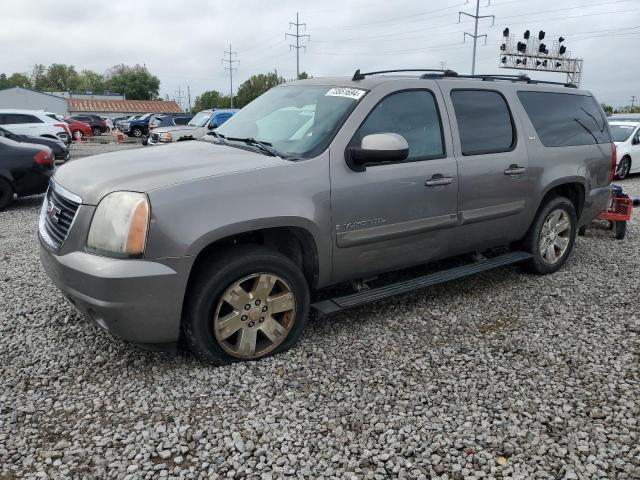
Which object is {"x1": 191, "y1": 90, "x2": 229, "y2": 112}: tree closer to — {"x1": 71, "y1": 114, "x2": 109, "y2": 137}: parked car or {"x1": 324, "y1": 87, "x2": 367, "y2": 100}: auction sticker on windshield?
{"x1": 71, "y1": 114, "x2": 109, "y2": 137}: parked car

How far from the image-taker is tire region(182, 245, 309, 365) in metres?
2.99

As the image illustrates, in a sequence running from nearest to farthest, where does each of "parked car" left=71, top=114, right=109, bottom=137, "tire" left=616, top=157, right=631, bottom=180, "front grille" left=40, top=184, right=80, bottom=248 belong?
"front grille" left=40, top=184, right=80, bottom=248 < "tire" left=616, top=157, right=631, bottom=180 < "parked car" left=71, top=114, right=109, bottom=137

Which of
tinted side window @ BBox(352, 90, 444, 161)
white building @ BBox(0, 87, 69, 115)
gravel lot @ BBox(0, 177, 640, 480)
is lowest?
gravel lot @ BBox(0, 177, 640, 480)

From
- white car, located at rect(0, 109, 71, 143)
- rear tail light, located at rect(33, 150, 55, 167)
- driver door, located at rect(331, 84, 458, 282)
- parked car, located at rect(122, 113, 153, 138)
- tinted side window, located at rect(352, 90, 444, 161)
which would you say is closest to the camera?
driver door, located at rect(331, 84, 458, 282)

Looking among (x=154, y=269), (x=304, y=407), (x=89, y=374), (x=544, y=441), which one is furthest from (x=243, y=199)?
(x=544, y=441)

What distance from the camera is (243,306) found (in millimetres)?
3127

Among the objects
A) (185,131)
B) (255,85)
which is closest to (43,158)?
(185,131)

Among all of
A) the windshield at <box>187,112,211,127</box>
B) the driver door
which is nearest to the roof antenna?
the driver door

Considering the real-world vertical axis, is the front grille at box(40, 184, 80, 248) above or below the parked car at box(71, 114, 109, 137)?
below

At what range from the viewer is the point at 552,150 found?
475 cm

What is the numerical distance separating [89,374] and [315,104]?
7.83 ft

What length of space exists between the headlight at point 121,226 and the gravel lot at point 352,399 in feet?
2.74

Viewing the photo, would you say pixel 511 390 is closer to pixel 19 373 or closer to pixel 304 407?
pixel 304 407

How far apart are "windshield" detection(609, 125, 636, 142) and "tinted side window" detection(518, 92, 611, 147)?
31.1 feet
